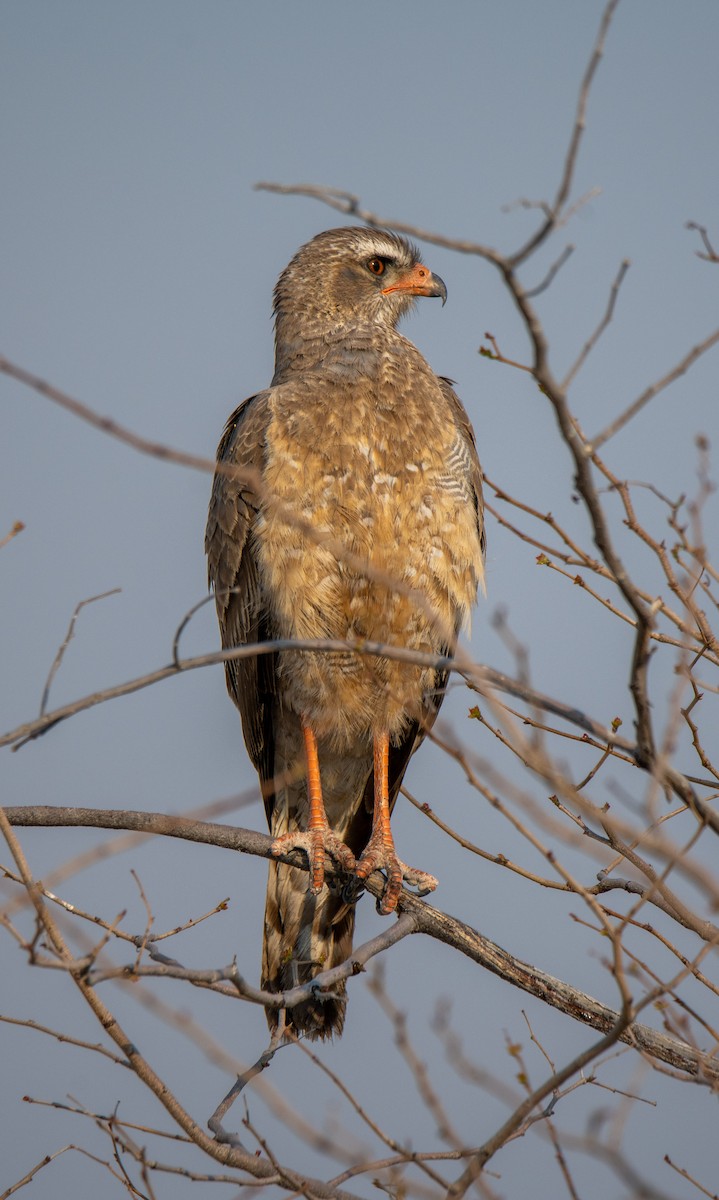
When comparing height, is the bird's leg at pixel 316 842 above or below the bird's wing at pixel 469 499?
below

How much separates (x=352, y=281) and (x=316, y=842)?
8.89 ft

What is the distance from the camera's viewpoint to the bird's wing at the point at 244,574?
4832 millimetres

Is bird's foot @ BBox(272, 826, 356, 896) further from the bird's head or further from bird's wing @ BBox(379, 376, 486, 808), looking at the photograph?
the bird's head

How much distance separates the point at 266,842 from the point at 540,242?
2794mm

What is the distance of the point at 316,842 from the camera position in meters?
4.67

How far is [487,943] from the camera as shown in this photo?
4.00 m

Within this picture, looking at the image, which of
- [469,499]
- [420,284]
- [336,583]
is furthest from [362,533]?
[420,284]

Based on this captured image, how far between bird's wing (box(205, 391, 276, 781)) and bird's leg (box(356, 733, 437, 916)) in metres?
0.55

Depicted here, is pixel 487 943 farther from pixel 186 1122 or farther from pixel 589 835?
pixel 186 1122

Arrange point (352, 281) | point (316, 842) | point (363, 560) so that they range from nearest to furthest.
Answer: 1. point (363, 560)
2. point (316, 842)
3. point (352, 281)

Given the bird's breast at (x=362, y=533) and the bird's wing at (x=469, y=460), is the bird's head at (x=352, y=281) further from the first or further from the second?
the bird's breast at (x=362, y=533)

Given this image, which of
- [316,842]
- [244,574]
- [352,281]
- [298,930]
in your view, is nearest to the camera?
[316,842]

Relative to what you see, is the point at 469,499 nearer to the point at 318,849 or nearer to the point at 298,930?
the point at 318,849

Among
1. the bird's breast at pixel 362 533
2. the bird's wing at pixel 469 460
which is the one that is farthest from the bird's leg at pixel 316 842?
the bird's wing at pixel 469 460
